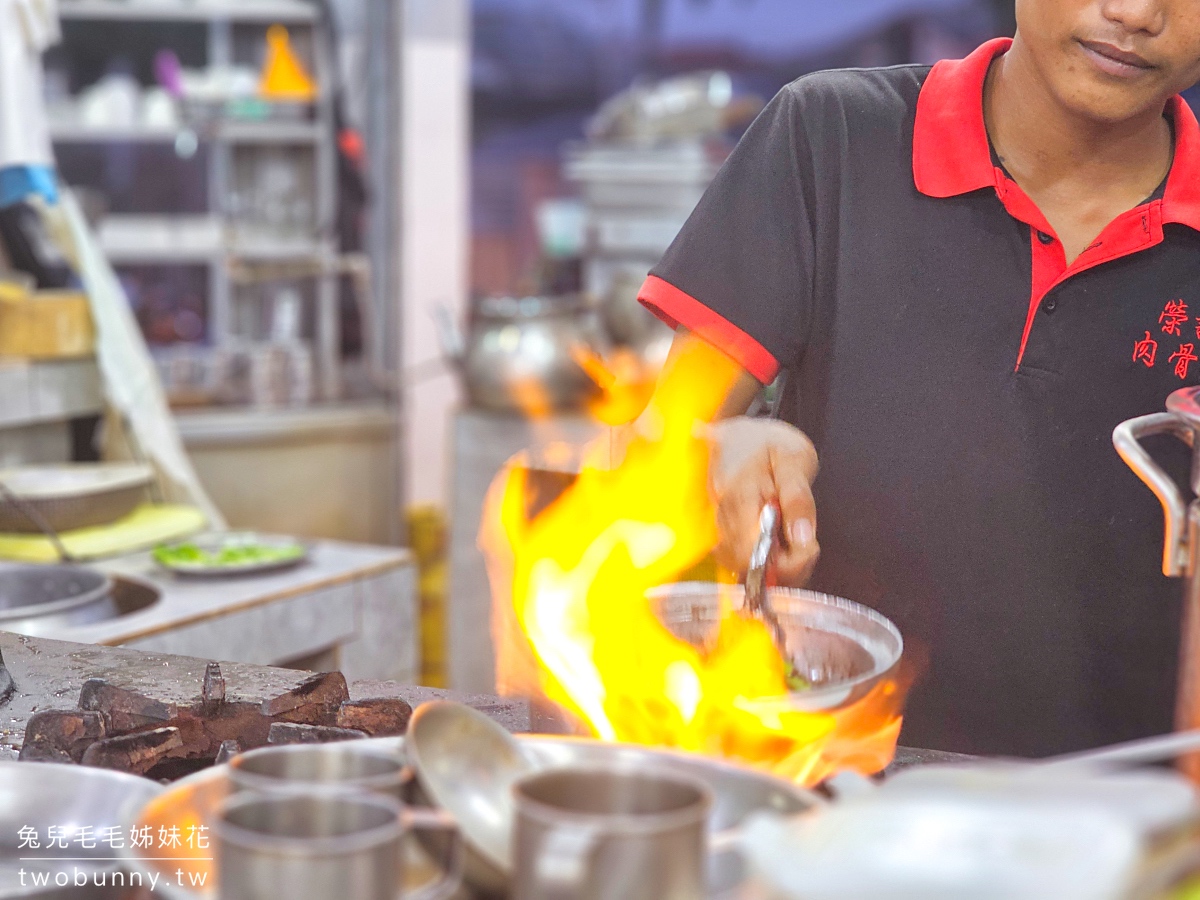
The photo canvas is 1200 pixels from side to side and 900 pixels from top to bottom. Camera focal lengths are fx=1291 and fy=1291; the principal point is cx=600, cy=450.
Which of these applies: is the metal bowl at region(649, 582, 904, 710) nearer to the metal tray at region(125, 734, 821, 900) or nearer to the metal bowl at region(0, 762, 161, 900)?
the metal tray at region(125, 734, 821, 900)

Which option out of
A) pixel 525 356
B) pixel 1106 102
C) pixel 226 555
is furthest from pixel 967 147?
pixel 525 356

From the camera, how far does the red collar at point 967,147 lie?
5.42 ft

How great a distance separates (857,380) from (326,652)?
5.91 ft

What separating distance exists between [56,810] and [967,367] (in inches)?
46.6

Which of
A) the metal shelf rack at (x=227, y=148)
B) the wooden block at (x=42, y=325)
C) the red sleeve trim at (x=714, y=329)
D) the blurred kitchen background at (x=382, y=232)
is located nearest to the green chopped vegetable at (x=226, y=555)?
the blurred kitchen background at (x=382, y=232)

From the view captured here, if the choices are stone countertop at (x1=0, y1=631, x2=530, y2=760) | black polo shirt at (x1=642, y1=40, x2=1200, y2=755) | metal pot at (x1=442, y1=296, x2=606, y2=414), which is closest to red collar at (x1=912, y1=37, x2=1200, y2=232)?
black polo shirt at (x1=642, y1=40, x2=1200, y2=755)

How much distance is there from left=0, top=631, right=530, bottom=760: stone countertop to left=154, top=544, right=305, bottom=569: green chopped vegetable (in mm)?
1178

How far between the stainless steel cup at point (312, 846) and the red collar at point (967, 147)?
1.18 metres

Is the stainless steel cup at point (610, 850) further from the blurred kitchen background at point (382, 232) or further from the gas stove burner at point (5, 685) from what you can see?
the blurred kitchen background at point (382, 232)

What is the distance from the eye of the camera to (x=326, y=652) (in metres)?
3.10

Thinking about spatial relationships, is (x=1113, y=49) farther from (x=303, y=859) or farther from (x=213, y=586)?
(x=213, y=586)

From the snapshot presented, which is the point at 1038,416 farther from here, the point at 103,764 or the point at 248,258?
the point at 248,258

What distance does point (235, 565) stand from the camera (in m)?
2.89

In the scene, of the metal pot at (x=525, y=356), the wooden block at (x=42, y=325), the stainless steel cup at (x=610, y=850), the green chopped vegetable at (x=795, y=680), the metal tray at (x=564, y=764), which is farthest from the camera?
the metal pot at (x=525, y=356)
